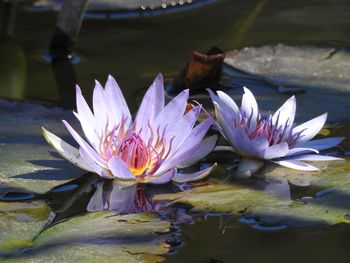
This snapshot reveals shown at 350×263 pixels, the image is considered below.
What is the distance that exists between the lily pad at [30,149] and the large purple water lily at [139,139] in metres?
0.06

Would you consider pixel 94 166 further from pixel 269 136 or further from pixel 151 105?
pixel 269 136

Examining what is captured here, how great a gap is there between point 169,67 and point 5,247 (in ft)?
4.97

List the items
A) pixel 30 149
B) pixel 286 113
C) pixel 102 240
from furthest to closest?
pixel 286 113 → pixel 30 149 → pixel 102 240

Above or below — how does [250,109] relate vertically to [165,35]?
below

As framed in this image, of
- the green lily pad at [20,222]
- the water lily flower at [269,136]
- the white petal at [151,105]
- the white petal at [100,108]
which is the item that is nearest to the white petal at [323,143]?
the water lily flower at [269,136]

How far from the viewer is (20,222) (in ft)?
5.54

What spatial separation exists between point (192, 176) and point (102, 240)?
0.34 meters

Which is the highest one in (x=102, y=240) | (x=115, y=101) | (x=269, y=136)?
(x=115, y=101)

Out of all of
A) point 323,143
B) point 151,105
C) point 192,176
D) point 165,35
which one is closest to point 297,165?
point 323,143

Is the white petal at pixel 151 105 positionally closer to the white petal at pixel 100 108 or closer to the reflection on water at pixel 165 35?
the white petal at pixel 100 108

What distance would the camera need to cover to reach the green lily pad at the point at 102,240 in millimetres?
1540

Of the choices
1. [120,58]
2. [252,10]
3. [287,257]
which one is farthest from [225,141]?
[252,10]

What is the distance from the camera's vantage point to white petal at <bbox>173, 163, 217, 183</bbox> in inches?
73.2

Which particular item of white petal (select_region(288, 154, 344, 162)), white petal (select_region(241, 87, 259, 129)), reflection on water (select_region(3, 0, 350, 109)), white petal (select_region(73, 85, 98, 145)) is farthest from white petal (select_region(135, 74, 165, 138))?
reflection on water (select_region(3, 0, 350, 109))
